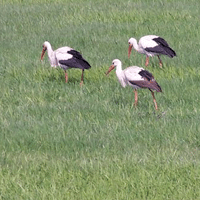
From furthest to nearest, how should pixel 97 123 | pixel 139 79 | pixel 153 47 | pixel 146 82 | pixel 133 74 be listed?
pixel 153 47 < pixel 133 74 < pixel 139 79 < pixel 146 82 < pixel 97 123

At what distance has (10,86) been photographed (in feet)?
31.8

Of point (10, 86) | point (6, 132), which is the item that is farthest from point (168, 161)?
point (10, 86)

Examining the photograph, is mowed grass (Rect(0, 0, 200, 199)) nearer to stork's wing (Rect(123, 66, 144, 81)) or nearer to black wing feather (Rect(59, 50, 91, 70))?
black wing feather (Rect(59, 50, 91, 70))

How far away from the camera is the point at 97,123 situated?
24.2ft

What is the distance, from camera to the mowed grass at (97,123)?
558cm

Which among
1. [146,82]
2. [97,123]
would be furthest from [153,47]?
[97,123]

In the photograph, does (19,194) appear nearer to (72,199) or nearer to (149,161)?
(72,199)

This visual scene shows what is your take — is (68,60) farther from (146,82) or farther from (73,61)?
(146,82)

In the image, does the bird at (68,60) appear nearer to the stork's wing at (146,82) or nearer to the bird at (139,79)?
the bird at (139,79)

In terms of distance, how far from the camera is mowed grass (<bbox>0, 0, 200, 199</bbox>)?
5582 mm

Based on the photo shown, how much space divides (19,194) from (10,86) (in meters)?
4.51

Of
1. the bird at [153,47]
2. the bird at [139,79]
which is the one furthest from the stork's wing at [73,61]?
the bird at [153,47]

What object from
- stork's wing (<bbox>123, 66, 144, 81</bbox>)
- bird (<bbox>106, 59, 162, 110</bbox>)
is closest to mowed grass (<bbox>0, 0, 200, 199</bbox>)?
bird (<bbox>106, 59, 162, 110</bbox>)

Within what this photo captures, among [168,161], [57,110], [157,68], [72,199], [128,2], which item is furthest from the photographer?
[128,2]
